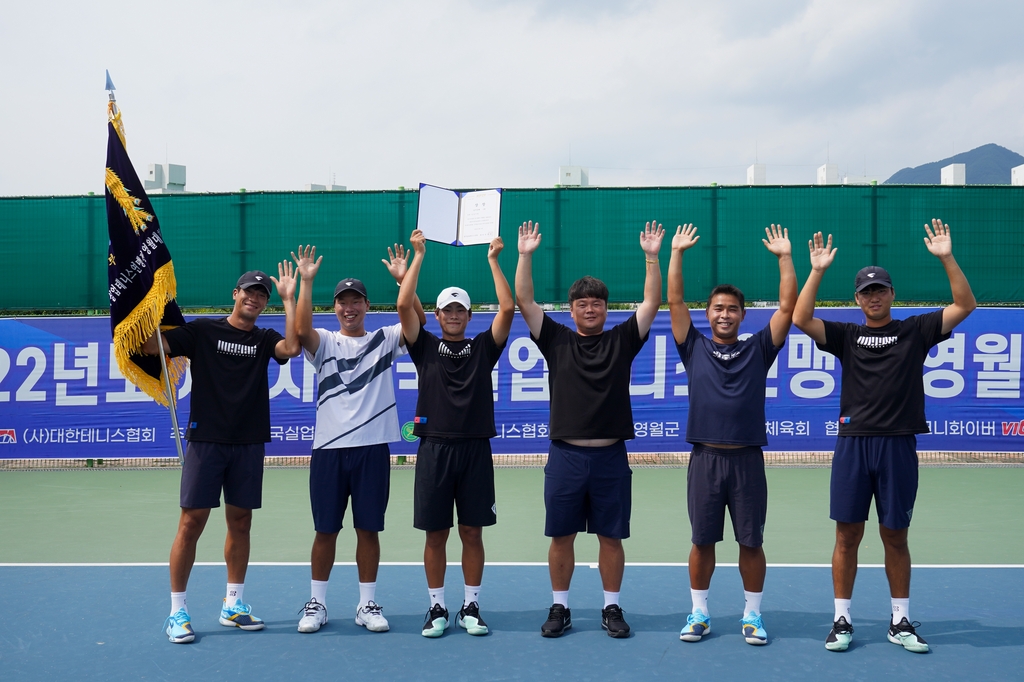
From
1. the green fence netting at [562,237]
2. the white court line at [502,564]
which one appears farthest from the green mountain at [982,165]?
the white court line at [502,564]

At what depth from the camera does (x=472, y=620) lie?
15.8 feet

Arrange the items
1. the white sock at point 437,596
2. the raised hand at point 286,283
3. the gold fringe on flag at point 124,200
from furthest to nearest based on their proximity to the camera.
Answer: the gold fringe on flag at point 124,200 → the raised hand at point 286,283 → the white sock at point 437,596

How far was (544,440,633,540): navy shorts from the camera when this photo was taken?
4.87 meters

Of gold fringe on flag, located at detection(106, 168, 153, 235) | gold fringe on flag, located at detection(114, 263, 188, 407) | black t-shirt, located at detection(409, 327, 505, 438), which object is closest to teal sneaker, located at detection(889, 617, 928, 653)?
black t-shirt, located at detection(409, 327, 505, 438)

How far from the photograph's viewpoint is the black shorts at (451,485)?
4922mm

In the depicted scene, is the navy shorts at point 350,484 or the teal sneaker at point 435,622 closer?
the teal sneaker at point 435,622

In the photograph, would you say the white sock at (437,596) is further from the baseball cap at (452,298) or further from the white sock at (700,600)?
the baseball cap at (452,298)

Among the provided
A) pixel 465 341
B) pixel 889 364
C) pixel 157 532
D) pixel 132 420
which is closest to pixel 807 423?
pixel 889 364

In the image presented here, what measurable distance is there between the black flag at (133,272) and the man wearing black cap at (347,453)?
43.0 inches

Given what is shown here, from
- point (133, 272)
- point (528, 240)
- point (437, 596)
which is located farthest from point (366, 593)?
point (133, 272)

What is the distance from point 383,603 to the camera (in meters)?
5.40

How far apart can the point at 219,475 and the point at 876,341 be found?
12.7 feet

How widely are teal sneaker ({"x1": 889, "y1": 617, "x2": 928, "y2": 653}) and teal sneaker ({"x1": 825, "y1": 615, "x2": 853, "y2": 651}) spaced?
0.78 feet

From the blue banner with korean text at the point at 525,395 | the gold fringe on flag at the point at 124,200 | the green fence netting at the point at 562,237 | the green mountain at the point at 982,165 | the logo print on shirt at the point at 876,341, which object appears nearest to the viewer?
the logo print on shirt at the point at 876,341
